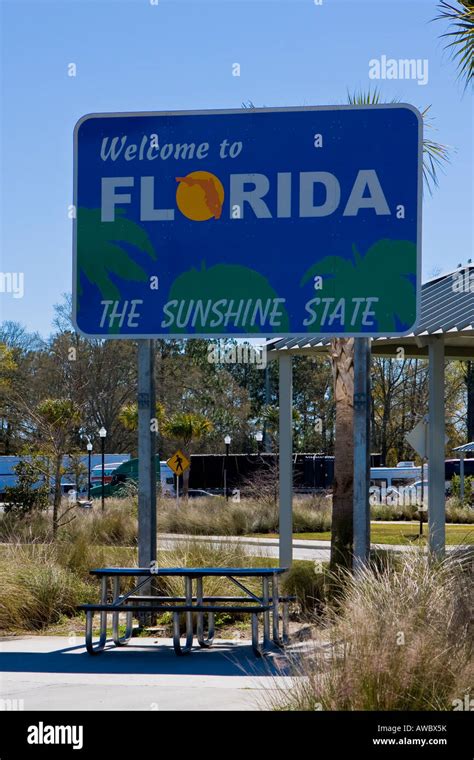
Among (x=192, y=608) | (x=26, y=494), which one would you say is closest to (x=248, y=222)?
(x=192, y=608)

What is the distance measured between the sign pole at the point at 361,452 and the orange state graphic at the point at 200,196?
1941mm

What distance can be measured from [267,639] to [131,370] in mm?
49265

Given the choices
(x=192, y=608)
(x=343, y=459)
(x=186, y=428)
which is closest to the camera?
(x=192, y=608)

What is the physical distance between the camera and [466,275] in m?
Answer: 17.2

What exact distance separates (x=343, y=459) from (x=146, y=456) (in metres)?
3.67

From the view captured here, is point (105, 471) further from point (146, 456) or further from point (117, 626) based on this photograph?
point (117, 626)

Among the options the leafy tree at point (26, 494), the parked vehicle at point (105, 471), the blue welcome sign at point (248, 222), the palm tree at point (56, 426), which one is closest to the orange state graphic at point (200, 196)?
the blue welcome sign at point (248, 222)

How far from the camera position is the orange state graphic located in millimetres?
11508

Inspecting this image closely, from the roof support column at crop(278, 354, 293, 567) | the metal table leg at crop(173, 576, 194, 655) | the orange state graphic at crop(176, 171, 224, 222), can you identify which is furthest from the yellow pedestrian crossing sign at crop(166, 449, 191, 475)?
the metal table leg at crop(173, 576, 194, 655)

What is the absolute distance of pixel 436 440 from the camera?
14211 mm

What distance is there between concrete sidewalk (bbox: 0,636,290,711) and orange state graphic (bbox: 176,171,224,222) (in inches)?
162

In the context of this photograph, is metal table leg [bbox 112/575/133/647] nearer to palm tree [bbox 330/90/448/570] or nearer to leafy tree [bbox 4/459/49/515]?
palm tree [bbox 330/90/448/570]
